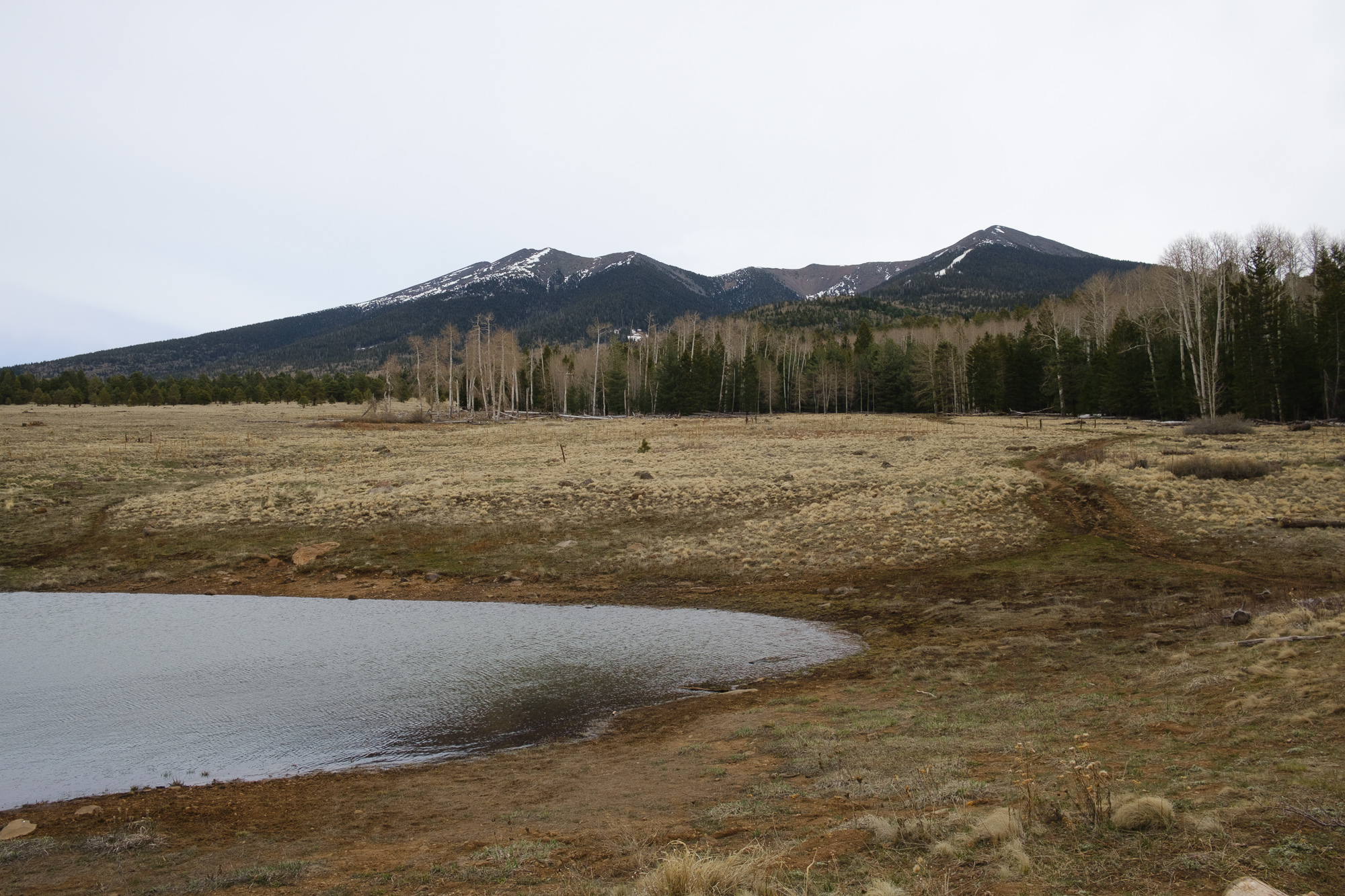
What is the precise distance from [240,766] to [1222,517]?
29.7 meters

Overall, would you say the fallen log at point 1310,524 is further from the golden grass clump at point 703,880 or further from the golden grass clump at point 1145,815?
the golden grass clump at point 703,880

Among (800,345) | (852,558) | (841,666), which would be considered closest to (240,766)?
(841,666)

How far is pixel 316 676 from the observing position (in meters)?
15.4

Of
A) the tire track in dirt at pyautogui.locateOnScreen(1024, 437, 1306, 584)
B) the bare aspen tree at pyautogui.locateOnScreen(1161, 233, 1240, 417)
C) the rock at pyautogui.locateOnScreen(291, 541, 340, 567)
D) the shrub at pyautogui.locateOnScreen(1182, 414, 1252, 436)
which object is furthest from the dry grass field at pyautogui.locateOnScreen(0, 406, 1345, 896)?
the bare aspen tree at pyautogui.locateOnScreen(1161, 233, 1240, 417)

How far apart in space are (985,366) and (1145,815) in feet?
327

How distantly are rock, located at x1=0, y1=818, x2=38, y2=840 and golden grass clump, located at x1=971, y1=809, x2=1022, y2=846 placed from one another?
11.0m

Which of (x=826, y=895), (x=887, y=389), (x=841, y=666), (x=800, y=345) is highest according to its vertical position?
(x=800, y=345)

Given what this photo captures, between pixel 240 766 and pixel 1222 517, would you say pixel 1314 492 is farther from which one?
pixel 240 766

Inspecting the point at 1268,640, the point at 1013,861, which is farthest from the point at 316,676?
the point at 1268,640

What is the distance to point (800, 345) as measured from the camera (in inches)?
5438

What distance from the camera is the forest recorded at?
185 feet

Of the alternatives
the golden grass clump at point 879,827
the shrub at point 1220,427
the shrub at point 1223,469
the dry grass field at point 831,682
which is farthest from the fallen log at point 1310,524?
the shrub at point 1220,427

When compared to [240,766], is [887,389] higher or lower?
higher

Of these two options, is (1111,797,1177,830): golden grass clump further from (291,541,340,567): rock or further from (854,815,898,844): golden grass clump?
(291,541,340,567): rock
